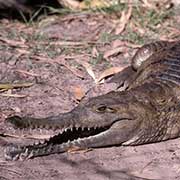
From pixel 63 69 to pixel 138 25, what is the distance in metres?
1.32

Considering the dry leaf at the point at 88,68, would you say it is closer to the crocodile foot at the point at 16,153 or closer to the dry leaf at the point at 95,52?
the dry leaf at the point at 95,52

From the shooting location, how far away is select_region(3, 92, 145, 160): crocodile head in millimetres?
4230

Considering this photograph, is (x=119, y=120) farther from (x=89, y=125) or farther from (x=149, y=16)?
(x=149, y=16)

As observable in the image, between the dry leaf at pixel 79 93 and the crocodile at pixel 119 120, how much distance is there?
0.47 meters

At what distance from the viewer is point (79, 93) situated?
5.39 m

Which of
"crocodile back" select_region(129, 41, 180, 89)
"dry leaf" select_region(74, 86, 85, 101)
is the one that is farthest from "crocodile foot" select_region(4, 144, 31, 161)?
"crocodile back" select_region(129, 41, 180, 89)

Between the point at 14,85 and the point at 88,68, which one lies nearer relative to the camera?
the point at 14,85

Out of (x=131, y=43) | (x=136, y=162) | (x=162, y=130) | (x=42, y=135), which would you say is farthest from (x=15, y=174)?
(x=131, y=43)

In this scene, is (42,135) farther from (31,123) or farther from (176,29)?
(176,29)

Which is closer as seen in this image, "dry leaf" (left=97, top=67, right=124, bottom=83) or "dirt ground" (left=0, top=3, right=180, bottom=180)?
"dirt ground" (left=0, top=3, right=180, bottom=180)

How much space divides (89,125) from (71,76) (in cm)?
141

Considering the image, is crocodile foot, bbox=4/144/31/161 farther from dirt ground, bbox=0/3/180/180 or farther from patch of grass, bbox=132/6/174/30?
patch of grass, bbox=132/6/174/30

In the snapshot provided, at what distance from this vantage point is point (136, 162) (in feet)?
14.4

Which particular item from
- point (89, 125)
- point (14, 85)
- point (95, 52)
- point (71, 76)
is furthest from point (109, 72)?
point (89, 125)
